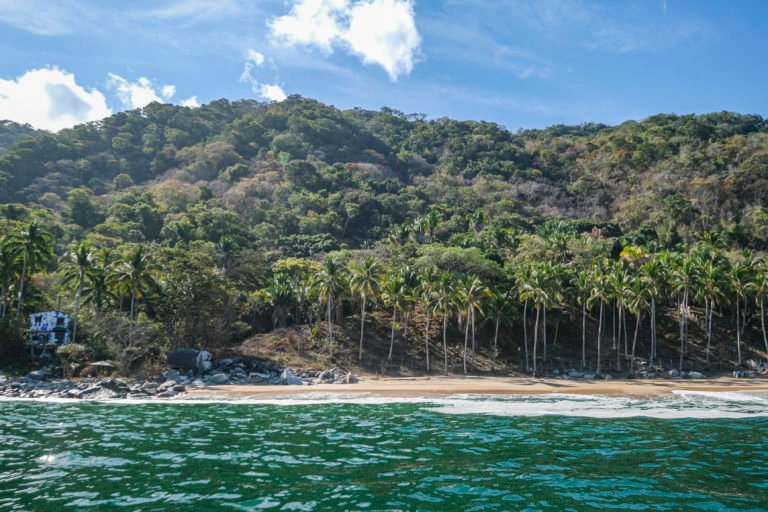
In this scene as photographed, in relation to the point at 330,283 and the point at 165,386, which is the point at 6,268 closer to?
the point at 165,386

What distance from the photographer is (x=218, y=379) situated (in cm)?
3894

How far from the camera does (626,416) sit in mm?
24375

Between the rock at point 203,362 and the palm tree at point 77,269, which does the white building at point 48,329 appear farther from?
the rock at point 203,362

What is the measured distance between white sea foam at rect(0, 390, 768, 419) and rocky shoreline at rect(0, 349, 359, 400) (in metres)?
1.87

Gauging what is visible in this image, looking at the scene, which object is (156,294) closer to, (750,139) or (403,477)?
(403,477)

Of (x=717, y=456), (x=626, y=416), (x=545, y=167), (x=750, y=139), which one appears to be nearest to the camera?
(x=717, y=456)

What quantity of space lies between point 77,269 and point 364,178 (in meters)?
86.0

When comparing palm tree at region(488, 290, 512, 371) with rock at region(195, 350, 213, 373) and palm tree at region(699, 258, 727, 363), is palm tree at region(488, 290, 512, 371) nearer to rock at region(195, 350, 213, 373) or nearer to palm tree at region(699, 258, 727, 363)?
palm tree at region(699, 258, 727, 363)

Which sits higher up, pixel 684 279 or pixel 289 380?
pixel 684 279

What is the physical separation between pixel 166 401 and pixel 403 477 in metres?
21.1

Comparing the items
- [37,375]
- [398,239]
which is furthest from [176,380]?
[398,239]

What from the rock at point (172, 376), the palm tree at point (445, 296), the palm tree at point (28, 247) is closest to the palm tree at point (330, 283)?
the palm tree at point (445, 296)

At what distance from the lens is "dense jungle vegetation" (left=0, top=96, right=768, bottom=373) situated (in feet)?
160

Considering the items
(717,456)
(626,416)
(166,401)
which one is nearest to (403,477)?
(717,456)
